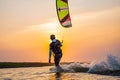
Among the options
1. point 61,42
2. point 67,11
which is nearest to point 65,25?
point 67,11

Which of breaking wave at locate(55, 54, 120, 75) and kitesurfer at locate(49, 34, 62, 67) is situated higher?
kitesurfer at locate(49, 34, 62, 67)

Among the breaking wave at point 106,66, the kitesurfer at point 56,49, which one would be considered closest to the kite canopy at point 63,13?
the kitesurfer at point 56,49

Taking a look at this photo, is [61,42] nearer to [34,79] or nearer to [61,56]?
[61,56]

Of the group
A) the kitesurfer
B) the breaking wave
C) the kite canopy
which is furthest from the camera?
the kite canopy

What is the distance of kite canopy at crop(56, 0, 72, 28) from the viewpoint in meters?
26.1

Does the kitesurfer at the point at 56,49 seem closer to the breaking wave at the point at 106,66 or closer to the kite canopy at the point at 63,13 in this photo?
the breaking wave at the point at 106,66

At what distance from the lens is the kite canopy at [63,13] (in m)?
26.1

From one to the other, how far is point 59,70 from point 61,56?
46.2 inches

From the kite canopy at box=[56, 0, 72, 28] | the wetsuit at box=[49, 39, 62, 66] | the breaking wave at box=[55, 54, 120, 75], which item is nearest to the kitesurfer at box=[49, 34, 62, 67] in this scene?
the wetsuit at box=[49, 39, 62, 66]

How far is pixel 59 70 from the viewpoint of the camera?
21906mm

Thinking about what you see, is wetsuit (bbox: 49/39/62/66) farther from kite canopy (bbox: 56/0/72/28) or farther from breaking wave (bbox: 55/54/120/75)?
kite canopy (bbox: 56/0/72/28)

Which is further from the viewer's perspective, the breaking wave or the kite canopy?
the kite canopy

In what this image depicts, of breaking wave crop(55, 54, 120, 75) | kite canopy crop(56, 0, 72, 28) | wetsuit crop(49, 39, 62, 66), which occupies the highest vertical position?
kite canopy crop(56, 0, 72, 28)

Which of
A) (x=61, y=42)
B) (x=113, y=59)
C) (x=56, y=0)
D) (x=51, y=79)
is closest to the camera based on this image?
(x=51, y=79)
